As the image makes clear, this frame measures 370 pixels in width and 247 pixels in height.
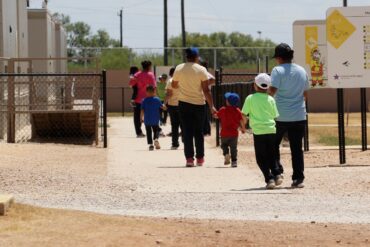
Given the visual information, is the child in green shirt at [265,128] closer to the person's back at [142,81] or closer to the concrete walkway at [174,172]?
the concrete walkway at [174,172]

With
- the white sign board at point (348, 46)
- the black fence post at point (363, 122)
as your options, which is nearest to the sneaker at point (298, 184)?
the white sign board at point (348, 46)

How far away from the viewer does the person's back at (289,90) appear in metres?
13.9

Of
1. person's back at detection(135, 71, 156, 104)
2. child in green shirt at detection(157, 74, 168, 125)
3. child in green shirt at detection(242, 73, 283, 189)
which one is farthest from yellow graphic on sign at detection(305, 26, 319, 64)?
child in green shirt at detection(157, 74, 168, 125)

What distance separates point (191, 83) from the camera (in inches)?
658

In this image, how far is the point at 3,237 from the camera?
927cm

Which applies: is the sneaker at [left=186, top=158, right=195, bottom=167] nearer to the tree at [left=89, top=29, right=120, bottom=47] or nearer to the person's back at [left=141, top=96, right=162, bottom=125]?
the person's back at [left=141, top=96, right=162, bottom=125]

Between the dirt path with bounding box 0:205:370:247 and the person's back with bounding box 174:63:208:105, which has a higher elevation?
the person's back with bounding box 174:63:208:105

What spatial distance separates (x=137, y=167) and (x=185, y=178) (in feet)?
6.62

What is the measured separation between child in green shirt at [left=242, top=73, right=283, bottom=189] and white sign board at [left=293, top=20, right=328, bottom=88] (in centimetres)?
717

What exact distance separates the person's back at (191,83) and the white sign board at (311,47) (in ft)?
15.9

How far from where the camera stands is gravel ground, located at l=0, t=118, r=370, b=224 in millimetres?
11500

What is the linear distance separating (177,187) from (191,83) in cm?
324

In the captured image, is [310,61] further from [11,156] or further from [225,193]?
[225,193]

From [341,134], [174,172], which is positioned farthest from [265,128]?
[341,134]
